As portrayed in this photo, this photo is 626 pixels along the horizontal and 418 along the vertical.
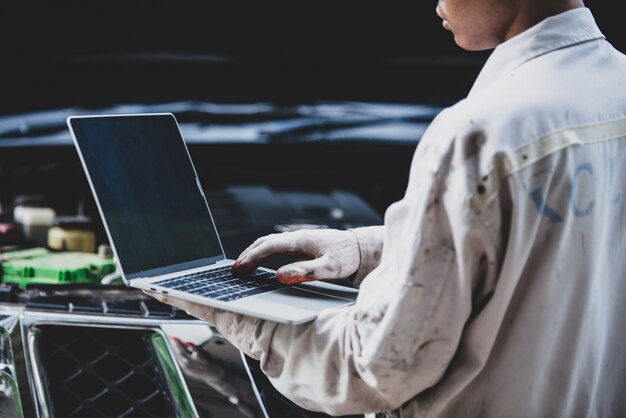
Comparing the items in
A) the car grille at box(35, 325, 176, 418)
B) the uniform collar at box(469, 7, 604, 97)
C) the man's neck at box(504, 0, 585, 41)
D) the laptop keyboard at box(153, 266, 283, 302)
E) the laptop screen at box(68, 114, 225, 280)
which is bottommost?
the car grille at box(35, 325, 176, 418)

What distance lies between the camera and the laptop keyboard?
2.88 feet

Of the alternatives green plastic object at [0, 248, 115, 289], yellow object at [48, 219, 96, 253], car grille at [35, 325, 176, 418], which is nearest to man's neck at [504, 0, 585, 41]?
car grille at [35, 325, 176, 418]

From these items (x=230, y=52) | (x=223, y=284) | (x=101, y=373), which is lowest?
(x=101, y=373)

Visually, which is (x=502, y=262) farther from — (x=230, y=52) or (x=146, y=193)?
(x=230, y=52)

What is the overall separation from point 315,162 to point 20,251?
798 millimetres

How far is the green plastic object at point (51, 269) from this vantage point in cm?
132

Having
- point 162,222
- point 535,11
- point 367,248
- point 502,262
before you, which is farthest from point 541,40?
point 162,222

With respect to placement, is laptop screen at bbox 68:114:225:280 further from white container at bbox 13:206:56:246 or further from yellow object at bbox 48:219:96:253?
white container at bbox 13:206:56:246

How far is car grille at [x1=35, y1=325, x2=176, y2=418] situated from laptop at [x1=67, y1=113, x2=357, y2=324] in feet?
0.45

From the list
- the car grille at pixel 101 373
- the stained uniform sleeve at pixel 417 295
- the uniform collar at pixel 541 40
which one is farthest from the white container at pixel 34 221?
the uniform collar at pixel 541 40

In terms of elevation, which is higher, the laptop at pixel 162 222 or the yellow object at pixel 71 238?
the laptop at pixel 162 222

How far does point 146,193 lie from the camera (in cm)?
105

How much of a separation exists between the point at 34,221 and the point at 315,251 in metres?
0.88

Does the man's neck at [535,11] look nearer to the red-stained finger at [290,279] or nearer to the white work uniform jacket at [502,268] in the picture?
the white work uniform jacket at [502,268]
